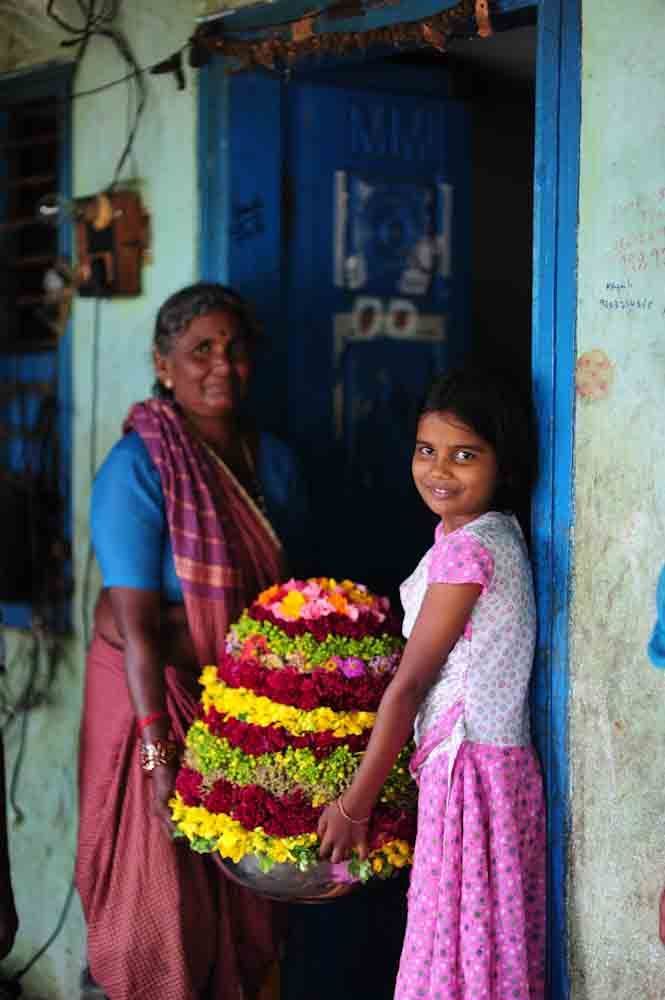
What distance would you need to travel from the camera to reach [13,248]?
16.5 ft

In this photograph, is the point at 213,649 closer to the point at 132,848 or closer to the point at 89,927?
the point at 132,848

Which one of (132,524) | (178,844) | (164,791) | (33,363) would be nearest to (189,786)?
(164,791)

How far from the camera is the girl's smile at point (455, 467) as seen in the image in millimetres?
3172

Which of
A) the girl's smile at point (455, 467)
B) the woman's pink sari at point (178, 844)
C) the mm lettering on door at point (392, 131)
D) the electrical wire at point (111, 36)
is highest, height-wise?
the electrical wire at point (111, 36)

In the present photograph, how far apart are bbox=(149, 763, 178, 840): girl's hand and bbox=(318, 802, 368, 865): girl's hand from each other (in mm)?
614

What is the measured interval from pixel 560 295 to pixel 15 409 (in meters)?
2.47

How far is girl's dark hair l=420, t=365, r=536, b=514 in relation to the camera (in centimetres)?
317

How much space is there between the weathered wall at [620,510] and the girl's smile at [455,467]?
212 millimetres

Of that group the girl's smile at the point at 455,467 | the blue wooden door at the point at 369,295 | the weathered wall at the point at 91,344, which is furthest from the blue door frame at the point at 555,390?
the weathered wall at the point at 91,344

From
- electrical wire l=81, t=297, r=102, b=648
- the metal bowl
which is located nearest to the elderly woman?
the metal bowl

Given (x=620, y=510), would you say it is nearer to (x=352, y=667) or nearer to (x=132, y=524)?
(x=352, y=667)

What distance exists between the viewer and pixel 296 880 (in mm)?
3277

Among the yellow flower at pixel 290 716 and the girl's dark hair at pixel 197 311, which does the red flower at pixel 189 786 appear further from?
the girl's dark hair at pixel 197 311

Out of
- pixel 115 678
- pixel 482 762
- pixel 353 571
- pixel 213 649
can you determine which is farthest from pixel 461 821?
pixel 353 571
